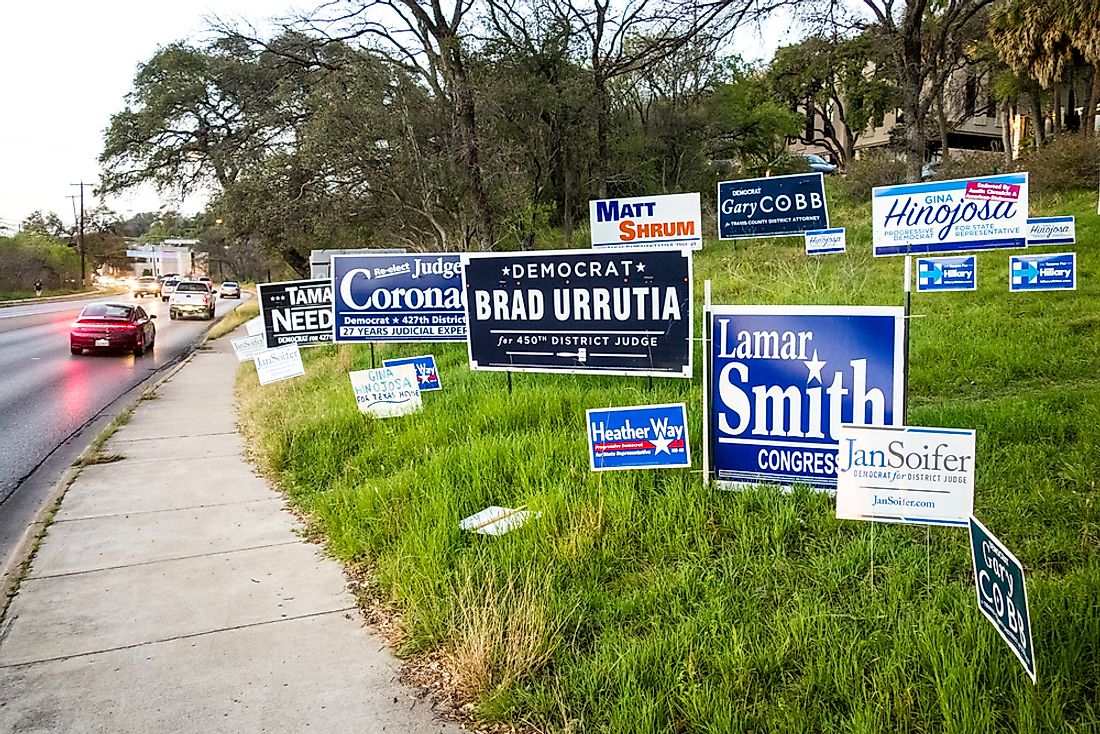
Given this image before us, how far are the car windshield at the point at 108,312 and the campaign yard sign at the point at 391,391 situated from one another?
1542cm

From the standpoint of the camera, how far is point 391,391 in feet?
26.7

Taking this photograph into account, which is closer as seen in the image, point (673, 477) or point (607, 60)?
point (673, 477)

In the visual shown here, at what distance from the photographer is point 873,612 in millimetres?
3701

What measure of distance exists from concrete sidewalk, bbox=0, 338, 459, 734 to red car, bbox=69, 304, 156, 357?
46.9 feet

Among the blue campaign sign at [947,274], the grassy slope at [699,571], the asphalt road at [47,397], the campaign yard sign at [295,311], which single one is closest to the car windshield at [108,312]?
the asphalt road at [47,397]

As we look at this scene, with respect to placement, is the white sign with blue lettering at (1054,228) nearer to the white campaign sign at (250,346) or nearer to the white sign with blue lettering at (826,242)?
the white sign with blue lettering at (826,242)

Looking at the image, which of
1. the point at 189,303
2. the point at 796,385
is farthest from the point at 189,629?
the point at 189,303

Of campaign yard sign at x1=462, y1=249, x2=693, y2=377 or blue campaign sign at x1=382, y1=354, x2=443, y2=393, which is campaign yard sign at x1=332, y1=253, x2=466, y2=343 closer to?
blue campaign sign at x1=382, y1=354, x2=443, y2=393

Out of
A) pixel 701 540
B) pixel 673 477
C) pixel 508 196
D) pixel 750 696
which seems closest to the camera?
pixel 750 696

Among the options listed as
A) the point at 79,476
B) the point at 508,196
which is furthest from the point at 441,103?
the point at 79,476

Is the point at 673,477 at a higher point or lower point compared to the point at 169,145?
lower

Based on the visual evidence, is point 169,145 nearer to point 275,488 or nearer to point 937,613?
point 275,488

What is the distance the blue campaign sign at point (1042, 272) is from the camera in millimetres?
11078

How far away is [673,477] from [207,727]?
3.12 m
